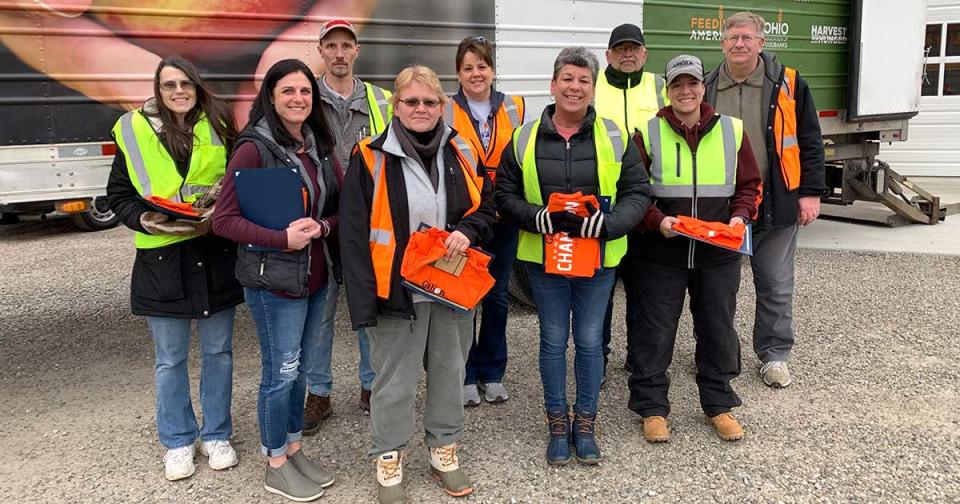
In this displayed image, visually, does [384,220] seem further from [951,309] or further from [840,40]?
[840,40]

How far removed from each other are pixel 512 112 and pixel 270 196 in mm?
1289

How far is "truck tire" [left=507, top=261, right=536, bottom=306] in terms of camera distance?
4.37 meters

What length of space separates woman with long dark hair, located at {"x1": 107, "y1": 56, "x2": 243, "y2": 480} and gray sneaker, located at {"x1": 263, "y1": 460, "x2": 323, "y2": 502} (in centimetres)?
40

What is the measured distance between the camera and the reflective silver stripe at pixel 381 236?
2471mm

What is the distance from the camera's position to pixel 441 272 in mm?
2469

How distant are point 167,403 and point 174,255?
2.01ft

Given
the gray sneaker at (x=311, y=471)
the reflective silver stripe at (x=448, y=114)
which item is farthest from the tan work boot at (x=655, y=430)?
the reflective silver stripe at (x=448, y=114)

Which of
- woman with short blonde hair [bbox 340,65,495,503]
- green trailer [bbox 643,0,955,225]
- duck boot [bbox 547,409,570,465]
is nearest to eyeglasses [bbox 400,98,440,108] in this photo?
woman with short blonde hair [bbox 340,65,495,503]

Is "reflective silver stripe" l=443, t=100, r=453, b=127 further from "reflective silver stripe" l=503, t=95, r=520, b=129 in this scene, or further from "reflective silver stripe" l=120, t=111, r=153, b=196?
"reflective silver stripe" l=120, t=111, r=153, b=196

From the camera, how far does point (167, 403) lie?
2840 millimetres

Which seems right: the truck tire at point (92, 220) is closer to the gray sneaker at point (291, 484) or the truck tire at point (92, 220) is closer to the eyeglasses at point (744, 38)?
the gray sneaker at point (291, 484)

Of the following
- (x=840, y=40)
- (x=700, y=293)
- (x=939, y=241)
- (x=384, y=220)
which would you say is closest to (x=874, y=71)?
(x=840, y=40)

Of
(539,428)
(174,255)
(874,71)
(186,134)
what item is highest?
(874,71)

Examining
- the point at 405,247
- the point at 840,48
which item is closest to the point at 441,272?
the point at 405,247
